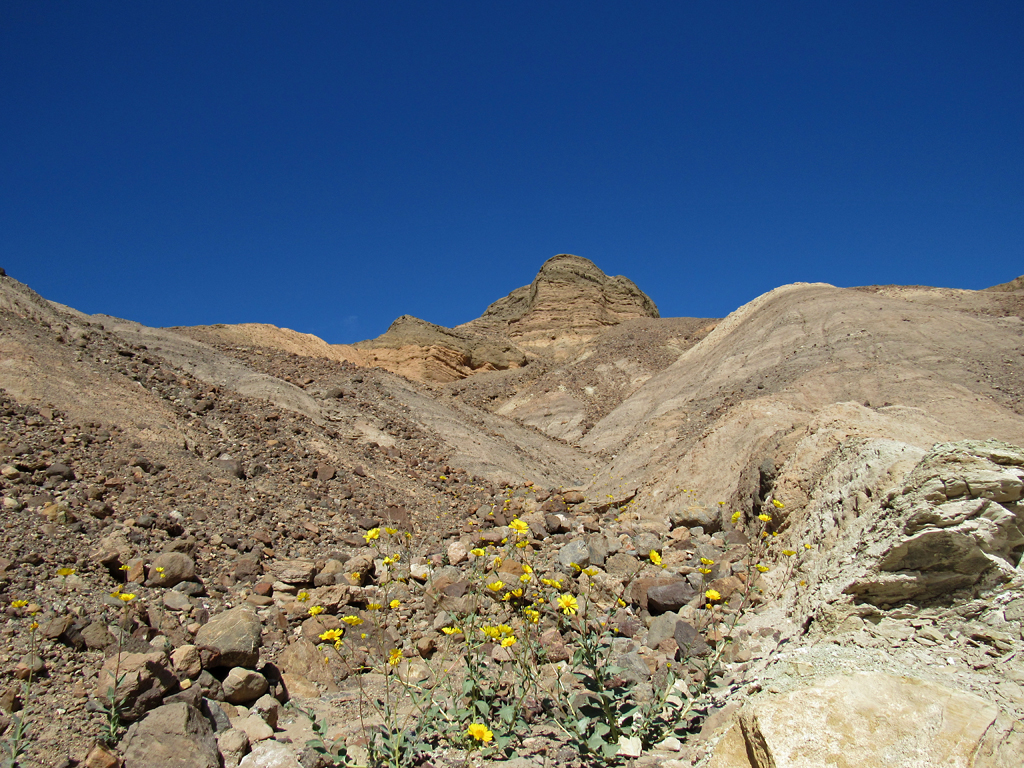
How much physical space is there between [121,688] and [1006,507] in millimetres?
4638

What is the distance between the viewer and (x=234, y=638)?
3.64m

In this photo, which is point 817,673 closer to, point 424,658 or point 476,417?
point 424,658

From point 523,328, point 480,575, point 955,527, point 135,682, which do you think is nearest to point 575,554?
point 480,575

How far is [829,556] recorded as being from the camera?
3684 mm

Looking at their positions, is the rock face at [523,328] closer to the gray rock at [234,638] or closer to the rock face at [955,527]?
the gray rock at [234,638]

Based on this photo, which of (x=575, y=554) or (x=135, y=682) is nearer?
(x=135, y=682)

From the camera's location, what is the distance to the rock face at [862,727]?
2.15 meters

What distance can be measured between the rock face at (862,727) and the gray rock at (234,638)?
9.16 ft

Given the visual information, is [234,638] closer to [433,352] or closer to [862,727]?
[862,727]

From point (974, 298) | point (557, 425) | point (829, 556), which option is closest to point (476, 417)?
point (557, 425)

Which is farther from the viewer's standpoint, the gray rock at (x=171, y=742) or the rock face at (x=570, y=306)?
the rock face at (x=570, y=306)

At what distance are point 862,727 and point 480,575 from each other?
9.19 feet

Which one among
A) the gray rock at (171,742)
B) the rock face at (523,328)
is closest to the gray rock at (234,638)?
the gray rock at (171,742)

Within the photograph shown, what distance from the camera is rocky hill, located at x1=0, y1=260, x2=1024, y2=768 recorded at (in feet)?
8.68
